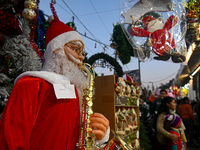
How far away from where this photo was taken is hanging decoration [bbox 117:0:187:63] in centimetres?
307

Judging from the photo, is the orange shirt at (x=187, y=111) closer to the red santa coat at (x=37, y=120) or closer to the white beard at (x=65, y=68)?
the white beard at (x=65, y=68)

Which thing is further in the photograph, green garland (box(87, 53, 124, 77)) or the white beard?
green garland (box(87, 53, 124, 77))

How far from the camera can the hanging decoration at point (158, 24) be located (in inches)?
121

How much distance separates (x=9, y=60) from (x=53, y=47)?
39.1 inches

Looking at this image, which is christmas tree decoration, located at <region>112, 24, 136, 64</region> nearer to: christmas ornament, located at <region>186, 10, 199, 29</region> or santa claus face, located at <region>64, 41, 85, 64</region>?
christmas ornament, located at <region>186, 10, 199, 29</region>

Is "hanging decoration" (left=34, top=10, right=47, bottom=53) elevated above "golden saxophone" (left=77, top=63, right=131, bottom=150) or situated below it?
above

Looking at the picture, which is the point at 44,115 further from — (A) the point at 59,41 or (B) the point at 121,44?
(B) the point at 121,44

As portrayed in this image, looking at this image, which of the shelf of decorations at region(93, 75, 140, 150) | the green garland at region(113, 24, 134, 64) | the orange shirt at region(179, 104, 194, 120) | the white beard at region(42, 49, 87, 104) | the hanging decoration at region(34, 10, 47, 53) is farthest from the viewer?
the orange shirt at region(179, 104, 194, 120)

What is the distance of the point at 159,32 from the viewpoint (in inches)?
121

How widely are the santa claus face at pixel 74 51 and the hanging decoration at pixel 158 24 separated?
2.07 m

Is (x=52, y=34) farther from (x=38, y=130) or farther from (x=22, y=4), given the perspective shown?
(x=22, y=4)

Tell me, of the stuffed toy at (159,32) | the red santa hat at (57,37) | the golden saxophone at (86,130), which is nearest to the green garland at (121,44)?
the stuffed toy at (159,32)

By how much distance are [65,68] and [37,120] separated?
517 mm

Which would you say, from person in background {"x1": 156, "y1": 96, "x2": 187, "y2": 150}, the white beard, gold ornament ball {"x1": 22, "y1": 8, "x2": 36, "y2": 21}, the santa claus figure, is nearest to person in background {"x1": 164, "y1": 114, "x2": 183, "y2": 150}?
person in background {"x1": 156, "y1": 96, "x2": 187, "y2": 150}
